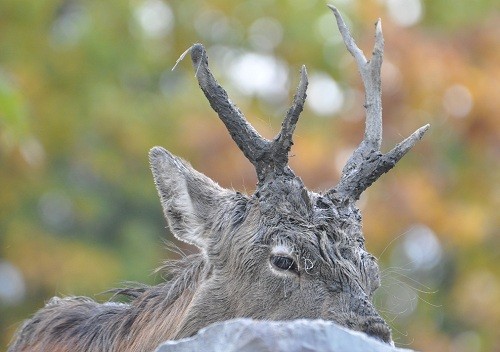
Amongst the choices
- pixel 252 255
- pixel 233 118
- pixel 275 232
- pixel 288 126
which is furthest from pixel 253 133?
pixel 252 255

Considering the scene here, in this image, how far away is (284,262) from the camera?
8812 millimetres

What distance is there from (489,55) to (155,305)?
15.9 meters

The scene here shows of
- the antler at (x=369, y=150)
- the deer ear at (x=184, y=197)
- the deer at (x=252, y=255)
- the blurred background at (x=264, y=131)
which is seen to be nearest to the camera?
the deer at (x=252, y=255)

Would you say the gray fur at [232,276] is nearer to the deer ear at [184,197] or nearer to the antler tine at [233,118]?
the deer ear at [184,197]

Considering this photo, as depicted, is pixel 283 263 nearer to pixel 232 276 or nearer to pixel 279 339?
pixel 232 276

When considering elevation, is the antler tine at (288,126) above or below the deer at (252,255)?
above

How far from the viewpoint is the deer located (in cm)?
869

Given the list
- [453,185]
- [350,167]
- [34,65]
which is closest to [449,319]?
[453,185]

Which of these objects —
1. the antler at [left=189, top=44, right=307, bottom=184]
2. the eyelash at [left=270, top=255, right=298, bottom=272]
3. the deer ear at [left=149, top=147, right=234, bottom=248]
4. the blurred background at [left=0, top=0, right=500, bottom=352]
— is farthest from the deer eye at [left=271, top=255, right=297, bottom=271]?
the blurred background at [left=0, top=0, right=500, bottom=352]

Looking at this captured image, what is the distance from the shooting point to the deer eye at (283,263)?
8.77m

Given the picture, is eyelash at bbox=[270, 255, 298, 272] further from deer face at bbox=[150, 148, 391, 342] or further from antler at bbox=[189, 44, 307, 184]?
antler at bbox=[189, 44, 307, 184]

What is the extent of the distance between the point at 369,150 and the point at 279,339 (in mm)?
3327

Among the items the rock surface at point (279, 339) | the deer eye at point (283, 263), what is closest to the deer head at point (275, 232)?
the deer eye at point (283, 263)

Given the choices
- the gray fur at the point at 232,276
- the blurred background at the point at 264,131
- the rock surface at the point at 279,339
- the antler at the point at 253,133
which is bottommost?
the rock surface at the point at 279,339
